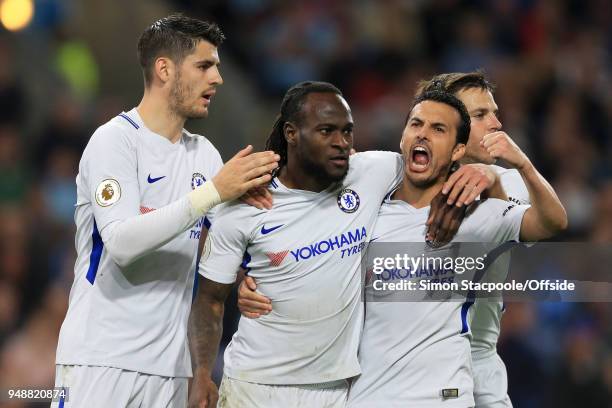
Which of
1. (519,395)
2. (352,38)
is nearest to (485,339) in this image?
(519,395)

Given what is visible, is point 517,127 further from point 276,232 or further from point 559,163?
point 276,232

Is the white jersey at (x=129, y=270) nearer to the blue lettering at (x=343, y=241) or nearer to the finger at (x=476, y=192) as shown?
the blue lettering at (x=343, y=241)

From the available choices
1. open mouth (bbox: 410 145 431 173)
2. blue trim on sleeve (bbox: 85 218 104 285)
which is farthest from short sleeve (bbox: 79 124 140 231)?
open mouth (bbox: 410 145 431 173)

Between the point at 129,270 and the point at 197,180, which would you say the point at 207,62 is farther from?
the point at 129,270

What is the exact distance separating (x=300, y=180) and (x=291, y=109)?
1.01 ft

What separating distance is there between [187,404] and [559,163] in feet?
18.3

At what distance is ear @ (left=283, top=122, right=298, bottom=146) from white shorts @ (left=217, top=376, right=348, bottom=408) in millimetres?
1034

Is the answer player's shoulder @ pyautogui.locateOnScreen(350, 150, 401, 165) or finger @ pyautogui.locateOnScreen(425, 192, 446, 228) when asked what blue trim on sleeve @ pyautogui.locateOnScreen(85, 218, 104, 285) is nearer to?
player's shoulder @ pyautogui.locateOnScreen(350, 150, 401, 165)

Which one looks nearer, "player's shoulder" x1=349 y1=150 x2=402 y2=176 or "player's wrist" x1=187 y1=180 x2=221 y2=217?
"player's wrist" x1=187 y1=180 x2=221 y2=217

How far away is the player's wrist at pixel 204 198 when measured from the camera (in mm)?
4113

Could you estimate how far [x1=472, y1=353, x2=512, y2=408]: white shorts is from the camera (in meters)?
4.75

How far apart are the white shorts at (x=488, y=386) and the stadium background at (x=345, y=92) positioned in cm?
251
